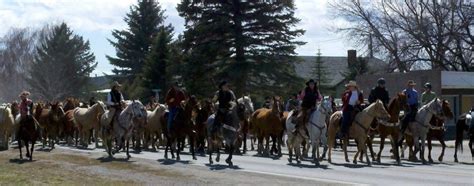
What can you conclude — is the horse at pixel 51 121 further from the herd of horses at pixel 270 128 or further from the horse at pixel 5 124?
the herd of horses at pixel 270 128

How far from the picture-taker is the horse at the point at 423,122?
→ 80.1ft

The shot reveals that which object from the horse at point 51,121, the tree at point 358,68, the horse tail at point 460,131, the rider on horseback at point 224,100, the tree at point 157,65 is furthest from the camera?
the tree at point 358,68

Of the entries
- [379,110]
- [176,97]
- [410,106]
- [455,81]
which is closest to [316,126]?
[379,110]

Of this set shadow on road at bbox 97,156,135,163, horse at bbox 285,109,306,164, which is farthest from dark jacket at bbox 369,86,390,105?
shadow on road at bbox 97,156,135,163

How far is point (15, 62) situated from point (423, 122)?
8700 centimetres

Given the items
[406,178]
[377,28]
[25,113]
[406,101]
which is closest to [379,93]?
[406,101]

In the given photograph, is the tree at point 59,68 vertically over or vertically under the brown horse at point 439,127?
over

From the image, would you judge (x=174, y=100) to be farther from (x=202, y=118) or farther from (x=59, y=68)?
(x=59, y=68)

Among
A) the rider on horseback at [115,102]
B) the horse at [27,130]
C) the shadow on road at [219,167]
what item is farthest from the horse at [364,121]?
the horse at [27,130]

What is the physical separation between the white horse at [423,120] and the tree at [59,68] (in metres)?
66.8

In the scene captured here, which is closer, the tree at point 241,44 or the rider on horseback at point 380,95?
the rider on horseback at point 380,95

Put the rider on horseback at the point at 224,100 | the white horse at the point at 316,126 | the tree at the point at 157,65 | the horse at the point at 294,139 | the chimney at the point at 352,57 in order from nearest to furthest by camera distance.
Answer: the rider on horseback at the point at 224,100 → the white horse at the point at 316,126 → the horse at the point at 294,139 → the tree at the point at 157,65 → the chimney at the point at 352,57

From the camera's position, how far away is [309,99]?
22234 millimetres

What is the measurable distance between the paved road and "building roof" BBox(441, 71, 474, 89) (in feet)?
61.6
